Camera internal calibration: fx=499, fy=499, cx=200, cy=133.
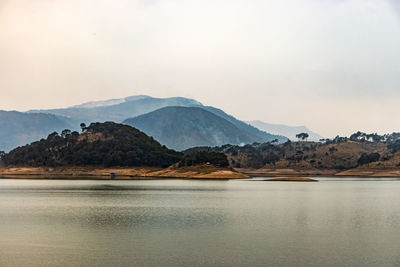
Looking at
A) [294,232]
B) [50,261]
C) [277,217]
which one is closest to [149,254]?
[50,261]

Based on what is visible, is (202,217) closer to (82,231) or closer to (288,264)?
(82,231)

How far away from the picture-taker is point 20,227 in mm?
61031

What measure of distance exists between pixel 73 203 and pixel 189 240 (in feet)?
160

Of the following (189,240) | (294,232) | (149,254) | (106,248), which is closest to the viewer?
(149,254)

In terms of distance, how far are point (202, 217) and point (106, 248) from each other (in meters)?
26.8

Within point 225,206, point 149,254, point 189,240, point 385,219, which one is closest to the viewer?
point 149,254

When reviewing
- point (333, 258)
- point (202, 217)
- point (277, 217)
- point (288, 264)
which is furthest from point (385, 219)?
point (288, 264)

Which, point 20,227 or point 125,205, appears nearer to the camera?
point 20,227

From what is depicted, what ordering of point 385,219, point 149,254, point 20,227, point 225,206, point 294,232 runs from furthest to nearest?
point 225,206
point 385,219
point 20,227
point 294,232
point 149,254

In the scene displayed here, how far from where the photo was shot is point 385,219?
71062 millimetres

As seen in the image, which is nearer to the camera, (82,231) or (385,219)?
(82,231)

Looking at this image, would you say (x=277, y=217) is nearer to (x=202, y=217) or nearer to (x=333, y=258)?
(x=202, y=217)

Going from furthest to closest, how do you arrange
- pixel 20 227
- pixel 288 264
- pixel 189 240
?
pixel 20 227 → pixel 189 240 → pixel 288 264

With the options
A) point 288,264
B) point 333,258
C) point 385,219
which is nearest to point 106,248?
point 288,264
